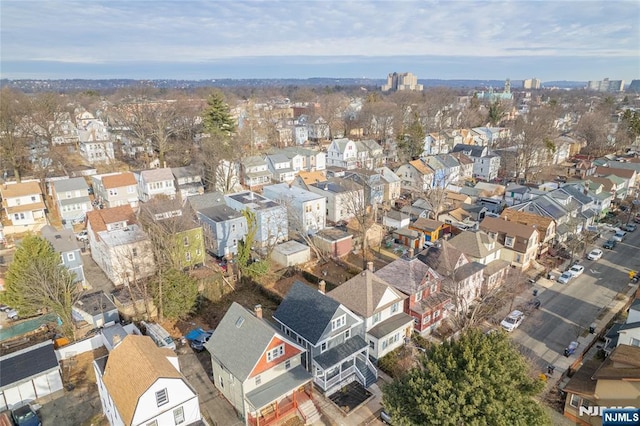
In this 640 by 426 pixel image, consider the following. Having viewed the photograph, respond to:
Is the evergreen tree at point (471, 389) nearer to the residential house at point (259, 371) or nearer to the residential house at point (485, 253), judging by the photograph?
the residential house at point (259, 371)

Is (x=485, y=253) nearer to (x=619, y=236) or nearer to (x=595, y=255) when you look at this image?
(x=595, y=255)

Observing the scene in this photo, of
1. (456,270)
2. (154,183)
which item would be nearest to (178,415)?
(456,270)

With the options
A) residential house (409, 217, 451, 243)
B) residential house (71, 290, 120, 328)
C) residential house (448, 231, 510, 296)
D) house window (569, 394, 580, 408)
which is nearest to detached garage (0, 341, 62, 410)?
residential house (71, 290, 120, 328)

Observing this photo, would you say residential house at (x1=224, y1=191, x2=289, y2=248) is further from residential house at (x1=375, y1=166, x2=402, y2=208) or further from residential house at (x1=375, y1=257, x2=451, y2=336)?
residential house at (x1=375, y1=166, x2=402, y2=208)

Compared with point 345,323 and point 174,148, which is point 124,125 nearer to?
point 174,148

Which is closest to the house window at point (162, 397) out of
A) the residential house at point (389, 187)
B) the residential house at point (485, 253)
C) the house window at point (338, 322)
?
the house window at point (338, 322)
